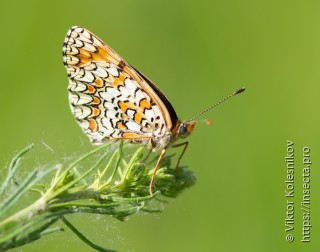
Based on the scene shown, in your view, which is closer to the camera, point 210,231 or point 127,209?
point 127,209

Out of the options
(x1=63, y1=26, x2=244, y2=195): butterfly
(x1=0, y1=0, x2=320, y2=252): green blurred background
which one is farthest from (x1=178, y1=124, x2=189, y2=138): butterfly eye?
(x1=0, y1=0, x2=320, y2=252): green blurred background

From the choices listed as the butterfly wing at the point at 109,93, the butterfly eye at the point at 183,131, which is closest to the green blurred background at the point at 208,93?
the butterfly wing at the point at 109,93

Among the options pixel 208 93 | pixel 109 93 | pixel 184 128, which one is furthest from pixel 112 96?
pixel 208 93

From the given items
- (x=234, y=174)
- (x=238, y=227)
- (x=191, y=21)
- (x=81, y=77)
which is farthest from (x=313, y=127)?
(x=81, y=77)

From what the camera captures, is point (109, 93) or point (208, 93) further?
point (208, 93)

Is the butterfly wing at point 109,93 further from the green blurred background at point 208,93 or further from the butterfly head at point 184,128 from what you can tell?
the green blurred background at point 208,93

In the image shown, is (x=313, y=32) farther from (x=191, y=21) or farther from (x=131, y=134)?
(x=131, y=134)

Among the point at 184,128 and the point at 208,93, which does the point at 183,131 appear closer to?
the point at 184,128
